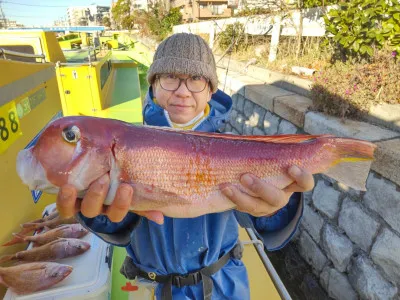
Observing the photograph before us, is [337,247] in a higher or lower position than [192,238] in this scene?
lower

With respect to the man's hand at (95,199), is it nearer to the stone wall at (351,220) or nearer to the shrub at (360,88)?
the stone wall at (351,220)

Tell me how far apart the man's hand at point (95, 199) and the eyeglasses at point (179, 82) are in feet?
2.56

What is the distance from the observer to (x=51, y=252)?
248cm

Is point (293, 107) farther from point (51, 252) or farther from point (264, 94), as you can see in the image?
point (51, 252)

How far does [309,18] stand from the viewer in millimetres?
5996

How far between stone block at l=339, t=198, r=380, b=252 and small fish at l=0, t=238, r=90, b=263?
8.75ft

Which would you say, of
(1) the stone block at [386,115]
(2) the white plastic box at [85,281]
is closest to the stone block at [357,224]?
(1) the stone block at [386,115]

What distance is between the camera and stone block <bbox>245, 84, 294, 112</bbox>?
4.71 metres

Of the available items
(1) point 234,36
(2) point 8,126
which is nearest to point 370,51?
(2) point 8,126

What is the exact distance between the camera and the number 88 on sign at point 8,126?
2543 mm

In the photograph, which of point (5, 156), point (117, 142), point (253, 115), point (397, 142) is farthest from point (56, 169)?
point (253, 115)

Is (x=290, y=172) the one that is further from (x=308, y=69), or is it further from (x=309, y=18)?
(x=309, y=18)

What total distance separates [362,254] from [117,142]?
2.80 m

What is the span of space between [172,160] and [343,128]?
233 cm
